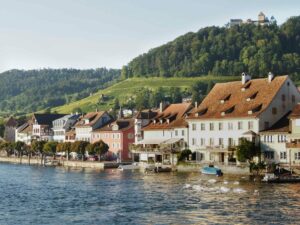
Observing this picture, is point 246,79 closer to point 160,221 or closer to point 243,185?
point 243,185

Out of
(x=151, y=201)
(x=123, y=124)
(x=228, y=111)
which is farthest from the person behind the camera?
(x=123, y=124)

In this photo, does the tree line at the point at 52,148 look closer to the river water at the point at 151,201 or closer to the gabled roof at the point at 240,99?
the gabled roof at the point at 240,99

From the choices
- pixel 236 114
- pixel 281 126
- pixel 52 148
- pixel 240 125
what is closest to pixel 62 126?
pixel 52 148

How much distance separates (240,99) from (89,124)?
62482 millimetres

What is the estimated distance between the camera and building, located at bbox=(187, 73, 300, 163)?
334 ft

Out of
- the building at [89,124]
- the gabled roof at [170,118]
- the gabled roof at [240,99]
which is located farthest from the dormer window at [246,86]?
the building at [89,124]

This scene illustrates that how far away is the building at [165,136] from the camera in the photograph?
11871 cm

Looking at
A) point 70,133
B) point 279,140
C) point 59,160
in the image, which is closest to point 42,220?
point 279,140

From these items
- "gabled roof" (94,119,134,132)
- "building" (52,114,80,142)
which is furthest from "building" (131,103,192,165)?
"building" (52,114,80,142)

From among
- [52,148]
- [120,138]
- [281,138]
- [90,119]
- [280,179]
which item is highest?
[90,119]

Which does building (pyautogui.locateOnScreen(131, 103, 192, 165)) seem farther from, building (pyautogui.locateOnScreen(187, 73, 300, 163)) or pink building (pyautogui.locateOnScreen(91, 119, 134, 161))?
pink building (pyautogui.locateOnScreen(91, 119, 134, 161))

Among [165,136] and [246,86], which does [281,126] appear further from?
[165,136]

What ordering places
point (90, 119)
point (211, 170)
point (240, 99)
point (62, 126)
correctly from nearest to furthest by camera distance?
point (211, 170), point (240, 99), point (90, 119), point (62, 126)

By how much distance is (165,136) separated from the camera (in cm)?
12612
